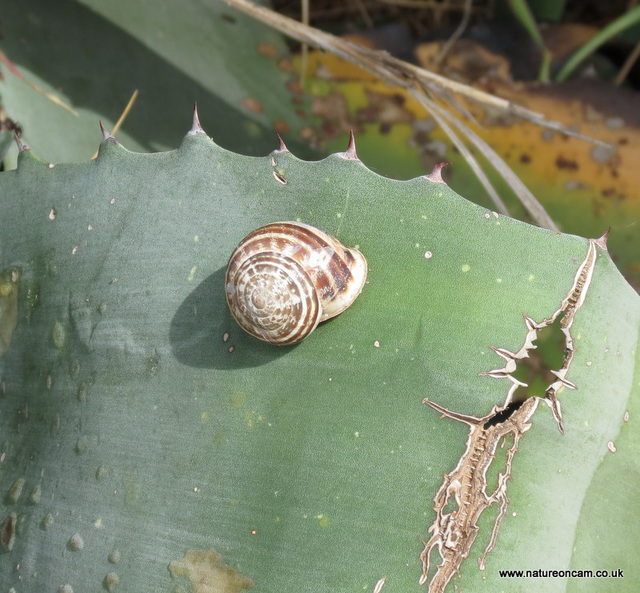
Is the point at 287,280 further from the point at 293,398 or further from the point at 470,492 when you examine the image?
the point at 470,492

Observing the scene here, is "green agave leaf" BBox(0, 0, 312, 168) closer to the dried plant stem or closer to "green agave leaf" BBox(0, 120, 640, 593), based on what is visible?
the dried plant stem

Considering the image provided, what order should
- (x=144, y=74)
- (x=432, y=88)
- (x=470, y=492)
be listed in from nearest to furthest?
(x=470, y=492) < (x=432, y=88) < (x=144, y=74)

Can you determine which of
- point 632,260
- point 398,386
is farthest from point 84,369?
point 632,260

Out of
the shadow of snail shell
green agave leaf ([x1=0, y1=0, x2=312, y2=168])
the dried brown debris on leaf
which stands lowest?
the dried brown debris on leaf

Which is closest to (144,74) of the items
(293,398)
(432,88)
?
(432,88)

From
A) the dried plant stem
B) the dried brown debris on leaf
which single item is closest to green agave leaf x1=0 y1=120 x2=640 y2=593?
the dried brown debris on leaf

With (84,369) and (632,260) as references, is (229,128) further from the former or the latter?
(632,260)
